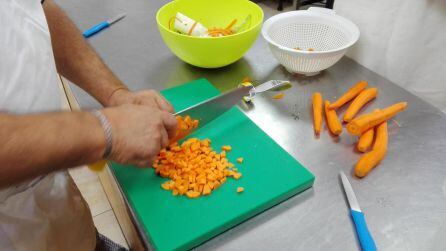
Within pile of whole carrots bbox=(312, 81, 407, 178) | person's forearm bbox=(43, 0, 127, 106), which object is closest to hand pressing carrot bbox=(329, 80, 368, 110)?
pile of whole carrots bbox=(312, 81, 407, 178)

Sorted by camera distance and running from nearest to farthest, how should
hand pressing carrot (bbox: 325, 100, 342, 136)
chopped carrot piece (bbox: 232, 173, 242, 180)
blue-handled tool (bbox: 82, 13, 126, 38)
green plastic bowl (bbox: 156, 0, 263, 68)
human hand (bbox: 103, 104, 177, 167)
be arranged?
human hand (bbox: 103, 104, 177, 167)
chopped carrot piece (bbox: 232, 173, 242, 180)
hand pressing carrot (bbox: 325, 100, 342, 136)
green plastic bowl (bbox: 156, 0, 263, 68)
blue-handled tool (bbox: 82, 13, 126, 38)

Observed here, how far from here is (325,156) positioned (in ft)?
2.65

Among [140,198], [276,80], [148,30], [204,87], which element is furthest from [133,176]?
[148,30]

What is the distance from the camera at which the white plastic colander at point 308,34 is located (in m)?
0.98

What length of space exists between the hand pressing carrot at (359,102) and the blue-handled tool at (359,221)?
0.69 feet

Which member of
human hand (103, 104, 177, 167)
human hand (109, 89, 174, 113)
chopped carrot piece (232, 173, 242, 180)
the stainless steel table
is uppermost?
human hand (103, 104, 177, 167)

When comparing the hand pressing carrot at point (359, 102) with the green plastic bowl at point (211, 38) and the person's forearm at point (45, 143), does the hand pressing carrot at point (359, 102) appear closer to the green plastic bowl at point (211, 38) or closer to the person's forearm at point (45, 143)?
the green plastic bowl at point (211, 38)

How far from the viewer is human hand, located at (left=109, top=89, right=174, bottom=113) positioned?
81cm

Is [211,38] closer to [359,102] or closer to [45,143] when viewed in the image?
[359,102]

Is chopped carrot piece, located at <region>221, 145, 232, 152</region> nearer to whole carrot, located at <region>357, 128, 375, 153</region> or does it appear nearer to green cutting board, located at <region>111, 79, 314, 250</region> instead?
green cutting board, located at <region>111, 79, 314, 250</region>

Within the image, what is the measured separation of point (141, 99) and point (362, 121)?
524 mm

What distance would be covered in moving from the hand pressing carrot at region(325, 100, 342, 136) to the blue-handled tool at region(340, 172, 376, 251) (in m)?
0.15

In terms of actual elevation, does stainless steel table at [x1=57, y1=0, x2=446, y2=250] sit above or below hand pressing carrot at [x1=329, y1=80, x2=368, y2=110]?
below

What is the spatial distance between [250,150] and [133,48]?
25.2 inches
